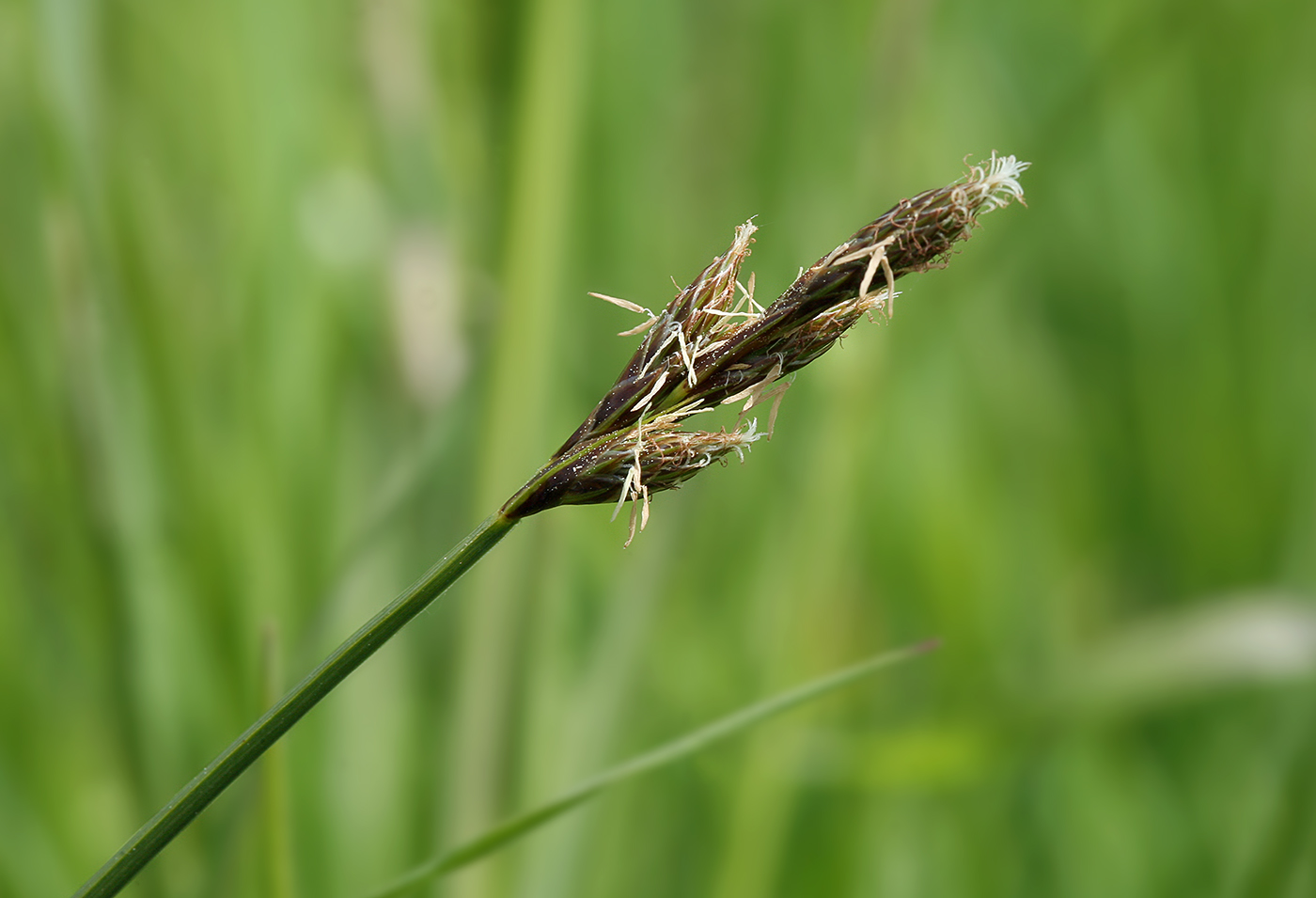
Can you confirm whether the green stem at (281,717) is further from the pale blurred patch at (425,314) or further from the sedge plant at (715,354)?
the pale blurred patch at (425,314)

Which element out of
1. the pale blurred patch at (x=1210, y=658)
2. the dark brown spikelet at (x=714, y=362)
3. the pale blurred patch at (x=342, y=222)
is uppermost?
the pale blurred patch at (x=342, y=222)

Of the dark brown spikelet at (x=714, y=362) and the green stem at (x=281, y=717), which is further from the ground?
the dark brown spikelet at (x=714, y=362)

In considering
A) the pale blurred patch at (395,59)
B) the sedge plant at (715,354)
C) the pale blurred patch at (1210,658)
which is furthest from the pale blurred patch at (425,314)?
the sedge plant at (715,354)

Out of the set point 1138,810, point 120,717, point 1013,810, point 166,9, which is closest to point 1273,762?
point 1138,810

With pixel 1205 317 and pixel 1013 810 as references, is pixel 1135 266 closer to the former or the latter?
pixel 1205 317

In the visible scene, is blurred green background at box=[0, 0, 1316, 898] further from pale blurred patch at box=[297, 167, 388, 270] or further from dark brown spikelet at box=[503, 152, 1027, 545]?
dark brown spikelet at box=[503, 152, 1027, 545]

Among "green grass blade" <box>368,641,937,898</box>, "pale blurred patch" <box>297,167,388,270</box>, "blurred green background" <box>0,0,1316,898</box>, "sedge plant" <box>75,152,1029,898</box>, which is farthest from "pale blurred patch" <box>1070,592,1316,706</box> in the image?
"pale blurred patch" <box>297,167,388,270</box>

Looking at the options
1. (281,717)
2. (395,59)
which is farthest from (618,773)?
(395,59)
